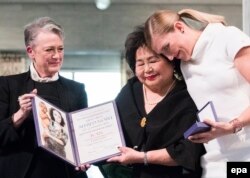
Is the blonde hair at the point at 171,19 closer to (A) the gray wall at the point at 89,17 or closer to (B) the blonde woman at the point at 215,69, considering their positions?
(B) the blonde woman at the point at 215,69

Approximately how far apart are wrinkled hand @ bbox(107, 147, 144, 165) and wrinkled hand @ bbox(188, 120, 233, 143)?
24 cm

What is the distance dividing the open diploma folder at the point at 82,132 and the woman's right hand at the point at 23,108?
2cm

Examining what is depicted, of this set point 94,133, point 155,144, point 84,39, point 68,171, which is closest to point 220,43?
point 155,144

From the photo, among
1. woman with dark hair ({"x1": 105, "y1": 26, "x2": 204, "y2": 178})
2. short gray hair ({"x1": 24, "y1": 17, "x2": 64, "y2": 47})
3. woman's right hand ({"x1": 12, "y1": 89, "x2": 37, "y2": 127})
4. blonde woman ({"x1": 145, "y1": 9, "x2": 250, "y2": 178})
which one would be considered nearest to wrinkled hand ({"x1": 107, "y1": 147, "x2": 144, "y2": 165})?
woman with dark hair ({"x1": 105, "y1": 26, "x2": 204, "y2": 178})

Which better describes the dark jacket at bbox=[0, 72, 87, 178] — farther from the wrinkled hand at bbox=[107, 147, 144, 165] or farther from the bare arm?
the bare arm

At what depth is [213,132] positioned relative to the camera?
168 centimetres

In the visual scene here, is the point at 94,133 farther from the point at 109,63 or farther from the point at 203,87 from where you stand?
the point at 109,63

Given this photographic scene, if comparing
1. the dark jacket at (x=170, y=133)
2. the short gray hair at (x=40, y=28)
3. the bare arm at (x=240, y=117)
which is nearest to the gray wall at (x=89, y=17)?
the short gray hair at (x=40, y=28)

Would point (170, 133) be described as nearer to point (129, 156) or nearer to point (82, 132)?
point (129, 156)

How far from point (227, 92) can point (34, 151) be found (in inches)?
32.2

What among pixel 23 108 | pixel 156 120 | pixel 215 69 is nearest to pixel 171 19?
pixel 215 69

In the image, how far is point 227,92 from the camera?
1750 millimetres

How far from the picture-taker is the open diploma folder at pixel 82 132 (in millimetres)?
1990

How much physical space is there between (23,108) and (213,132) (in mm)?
741
